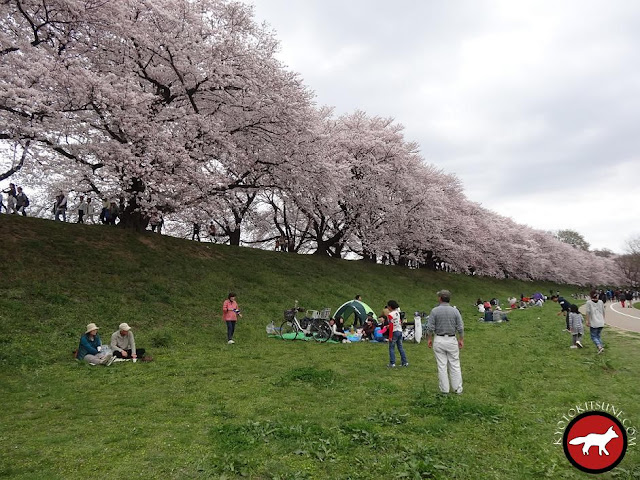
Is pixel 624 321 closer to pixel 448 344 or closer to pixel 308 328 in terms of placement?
pixel 308 328

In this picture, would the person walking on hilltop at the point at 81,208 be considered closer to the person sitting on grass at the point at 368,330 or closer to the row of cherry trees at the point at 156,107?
the row of cherry trees at the point at 156,107

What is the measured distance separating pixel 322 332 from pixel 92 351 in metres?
8.38

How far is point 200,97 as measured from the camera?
74.8 ft

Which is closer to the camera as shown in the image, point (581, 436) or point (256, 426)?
point (581, 436)

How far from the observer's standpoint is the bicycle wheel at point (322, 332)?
16266 mm

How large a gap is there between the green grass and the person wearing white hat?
0.55 metres

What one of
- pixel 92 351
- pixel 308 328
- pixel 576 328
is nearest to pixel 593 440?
pixel 92 351

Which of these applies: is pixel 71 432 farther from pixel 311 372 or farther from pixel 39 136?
pixel 39 136

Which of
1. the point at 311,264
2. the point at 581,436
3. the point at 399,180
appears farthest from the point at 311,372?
the point at 399,180

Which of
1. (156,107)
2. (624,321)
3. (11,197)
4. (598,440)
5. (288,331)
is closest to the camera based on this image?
(598,440)

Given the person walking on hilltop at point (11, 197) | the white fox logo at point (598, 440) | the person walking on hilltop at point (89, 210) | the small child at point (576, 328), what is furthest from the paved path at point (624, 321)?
the person walking on hilltop at point (11, 197)

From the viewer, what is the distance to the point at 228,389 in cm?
887

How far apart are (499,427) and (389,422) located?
1.80m

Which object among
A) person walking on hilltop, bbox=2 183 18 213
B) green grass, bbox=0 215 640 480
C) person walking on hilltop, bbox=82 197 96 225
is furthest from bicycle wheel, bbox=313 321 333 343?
person walking on hilltop, bbox=2 183 18 213
